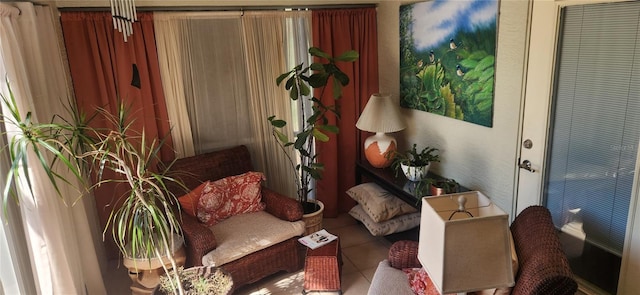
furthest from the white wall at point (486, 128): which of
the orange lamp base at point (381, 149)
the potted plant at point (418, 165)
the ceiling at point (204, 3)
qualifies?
the ceiling at point (204, 3)

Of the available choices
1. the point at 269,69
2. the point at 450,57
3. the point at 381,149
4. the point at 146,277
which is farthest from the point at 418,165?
the point at 146,277

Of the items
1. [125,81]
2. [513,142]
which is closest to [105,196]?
[125,81]

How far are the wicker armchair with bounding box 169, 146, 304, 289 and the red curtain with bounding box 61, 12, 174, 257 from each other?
0.40m

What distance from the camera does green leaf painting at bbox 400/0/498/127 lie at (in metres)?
2.70

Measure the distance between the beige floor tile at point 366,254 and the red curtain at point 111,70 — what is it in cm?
164

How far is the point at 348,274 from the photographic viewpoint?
3.05 metres

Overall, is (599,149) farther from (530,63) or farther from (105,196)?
(105,196)

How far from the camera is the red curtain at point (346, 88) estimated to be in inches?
141

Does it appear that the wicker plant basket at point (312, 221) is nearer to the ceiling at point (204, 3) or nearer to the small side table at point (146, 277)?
the small side table at point (146, 277)

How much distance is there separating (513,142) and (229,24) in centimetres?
222

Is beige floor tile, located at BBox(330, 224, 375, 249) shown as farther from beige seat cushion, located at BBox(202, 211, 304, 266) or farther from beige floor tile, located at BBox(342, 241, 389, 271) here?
beige seat cushion, located at BBox(202, 211, 304, 266)

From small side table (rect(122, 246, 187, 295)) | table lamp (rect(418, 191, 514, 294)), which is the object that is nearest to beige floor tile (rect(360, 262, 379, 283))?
small side table (rect(122, 246, 187, 295))

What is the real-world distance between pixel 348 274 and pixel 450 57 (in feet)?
5.58

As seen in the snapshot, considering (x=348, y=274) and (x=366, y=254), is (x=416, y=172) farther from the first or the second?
(x=348, y=274)
